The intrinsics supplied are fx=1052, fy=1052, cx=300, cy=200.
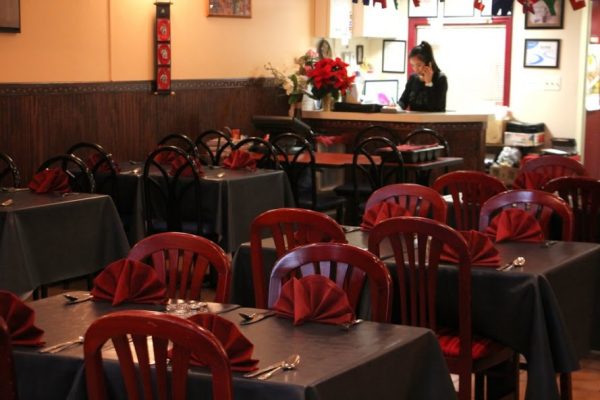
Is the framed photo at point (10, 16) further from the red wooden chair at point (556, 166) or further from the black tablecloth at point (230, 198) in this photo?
the red wooden chair at point (556, 166)

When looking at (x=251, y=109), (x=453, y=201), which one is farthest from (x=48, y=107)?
(x=453, y=201)

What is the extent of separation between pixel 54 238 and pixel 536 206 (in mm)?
2450

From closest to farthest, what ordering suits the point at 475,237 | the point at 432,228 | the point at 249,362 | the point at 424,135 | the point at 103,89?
the point at 249,362 → the point at 432,228 → the point at 475,237 → the point at 103,89 → the point at 424,135

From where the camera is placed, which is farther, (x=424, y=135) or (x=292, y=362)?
(x=424, y=135)

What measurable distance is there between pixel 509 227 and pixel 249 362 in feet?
6.98

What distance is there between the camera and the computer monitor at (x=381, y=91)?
11.8 m

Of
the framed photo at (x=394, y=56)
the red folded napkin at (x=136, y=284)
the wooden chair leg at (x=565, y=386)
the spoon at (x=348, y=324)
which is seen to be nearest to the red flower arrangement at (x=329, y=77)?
the framed photo at (x=394, y=56)

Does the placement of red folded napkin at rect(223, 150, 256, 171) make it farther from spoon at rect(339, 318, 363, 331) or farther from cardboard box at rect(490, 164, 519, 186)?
cardboard box at rect(490, 164, 519, 186)

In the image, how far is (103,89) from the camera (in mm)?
7809

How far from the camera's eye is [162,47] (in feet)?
27.3

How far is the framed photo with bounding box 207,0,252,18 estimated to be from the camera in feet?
29.3

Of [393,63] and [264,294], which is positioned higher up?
[393,63]

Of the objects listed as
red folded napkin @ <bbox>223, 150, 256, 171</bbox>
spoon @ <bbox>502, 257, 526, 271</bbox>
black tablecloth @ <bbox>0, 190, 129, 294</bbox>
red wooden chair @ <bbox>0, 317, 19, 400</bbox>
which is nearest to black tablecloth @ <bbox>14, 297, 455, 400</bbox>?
red wooden chair @ <bbox>0, 317, 19, 400</bbox>

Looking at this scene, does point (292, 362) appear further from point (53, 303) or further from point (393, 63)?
point (393, 63)
